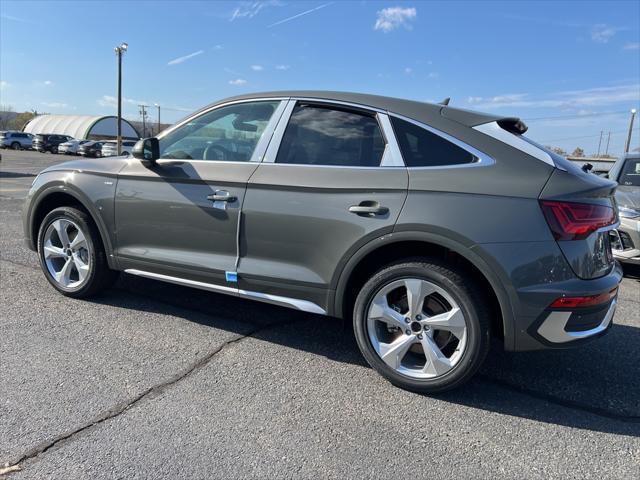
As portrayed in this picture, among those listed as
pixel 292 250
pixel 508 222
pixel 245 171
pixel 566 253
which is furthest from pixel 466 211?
pixel 245 171

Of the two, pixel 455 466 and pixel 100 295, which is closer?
pixel 455 466

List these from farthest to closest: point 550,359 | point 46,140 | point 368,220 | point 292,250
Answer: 1. point 46,140
2. point 550,359
3. point 292,250
4. point 368,220

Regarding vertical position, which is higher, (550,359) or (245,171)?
(245,171)

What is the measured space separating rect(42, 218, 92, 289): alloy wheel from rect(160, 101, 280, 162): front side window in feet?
3.72

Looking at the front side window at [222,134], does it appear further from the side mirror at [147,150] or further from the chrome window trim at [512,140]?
the chrome window trim at [512,140]

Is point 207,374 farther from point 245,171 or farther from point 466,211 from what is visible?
point 466,211

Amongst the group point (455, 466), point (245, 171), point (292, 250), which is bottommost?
point (455, 466)

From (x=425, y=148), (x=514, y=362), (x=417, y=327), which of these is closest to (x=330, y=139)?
(x=425, y=148)

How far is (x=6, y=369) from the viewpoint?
3029 mm

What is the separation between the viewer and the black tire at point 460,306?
2758mm

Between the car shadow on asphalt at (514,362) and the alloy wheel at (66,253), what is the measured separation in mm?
302

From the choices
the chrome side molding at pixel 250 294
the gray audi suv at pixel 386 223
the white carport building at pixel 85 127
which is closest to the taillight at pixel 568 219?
the gray audi suv at pixel 386 223

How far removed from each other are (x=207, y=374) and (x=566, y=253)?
222 centimetres

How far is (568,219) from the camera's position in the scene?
2.59 metres
